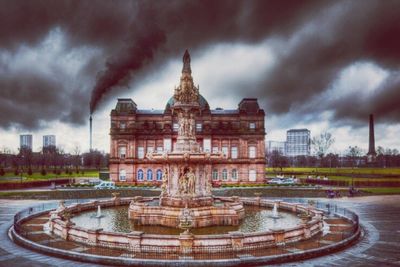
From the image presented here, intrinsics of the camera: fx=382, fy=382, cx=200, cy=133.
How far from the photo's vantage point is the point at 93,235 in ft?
68.6

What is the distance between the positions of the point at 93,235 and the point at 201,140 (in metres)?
51.3

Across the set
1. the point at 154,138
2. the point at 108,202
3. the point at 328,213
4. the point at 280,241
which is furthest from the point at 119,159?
the point at 280,241

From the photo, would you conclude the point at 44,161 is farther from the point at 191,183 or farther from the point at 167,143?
the point at 191,183

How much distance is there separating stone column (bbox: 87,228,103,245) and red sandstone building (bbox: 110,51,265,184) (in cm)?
4905

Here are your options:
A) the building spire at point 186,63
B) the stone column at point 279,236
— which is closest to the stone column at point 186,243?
the stone column at point 279,236

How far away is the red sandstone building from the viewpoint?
230ft

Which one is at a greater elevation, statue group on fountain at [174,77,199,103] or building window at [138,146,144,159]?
statue group on fountain at [174,77,199,103]

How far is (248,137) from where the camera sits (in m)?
70.8

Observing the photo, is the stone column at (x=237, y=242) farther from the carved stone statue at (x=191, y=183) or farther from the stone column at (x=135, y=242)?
the carved stone statue at (x=191, y=183)

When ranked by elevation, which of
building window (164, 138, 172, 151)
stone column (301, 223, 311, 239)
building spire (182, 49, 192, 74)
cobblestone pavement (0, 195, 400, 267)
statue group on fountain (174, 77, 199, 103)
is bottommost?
A: cobblestone pavement (0, 195, 400, 267)

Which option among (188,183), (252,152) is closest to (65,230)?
(188,183)

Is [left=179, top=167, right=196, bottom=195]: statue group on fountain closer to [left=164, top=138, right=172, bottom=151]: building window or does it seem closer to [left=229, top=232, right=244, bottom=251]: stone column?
[left=229, top=232, right=244, bottom=251]: stone column

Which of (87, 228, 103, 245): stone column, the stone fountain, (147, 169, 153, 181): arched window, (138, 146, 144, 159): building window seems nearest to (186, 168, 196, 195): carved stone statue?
the stone fountain

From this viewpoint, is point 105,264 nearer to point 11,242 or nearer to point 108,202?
point 11,242
